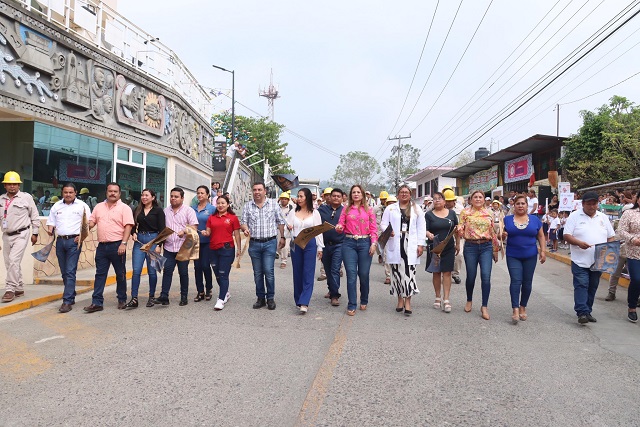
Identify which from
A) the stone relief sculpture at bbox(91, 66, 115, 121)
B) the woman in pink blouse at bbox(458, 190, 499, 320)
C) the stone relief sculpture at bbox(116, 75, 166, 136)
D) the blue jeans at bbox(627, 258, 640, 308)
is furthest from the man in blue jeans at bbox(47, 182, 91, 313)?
the blue jeans at bbox(627, 258, 640, 308)

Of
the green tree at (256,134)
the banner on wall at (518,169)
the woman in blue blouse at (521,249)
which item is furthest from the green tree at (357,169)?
the woman in blue blouse at (521,249)

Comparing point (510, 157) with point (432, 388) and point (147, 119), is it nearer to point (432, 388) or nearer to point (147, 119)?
point (147, 119)

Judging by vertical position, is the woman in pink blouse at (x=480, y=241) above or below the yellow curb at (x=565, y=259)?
above

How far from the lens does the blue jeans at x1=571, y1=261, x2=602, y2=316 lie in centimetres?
648

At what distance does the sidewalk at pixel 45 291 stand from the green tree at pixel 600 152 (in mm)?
16957

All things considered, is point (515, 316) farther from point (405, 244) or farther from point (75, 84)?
point (75, 84)

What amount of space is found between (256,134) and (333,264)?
42.1m

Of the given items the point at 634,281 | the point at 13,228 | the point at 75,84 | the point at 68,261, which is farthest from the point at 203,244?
the point at 634,281

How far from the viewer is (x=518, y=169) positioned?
26078 millimetres

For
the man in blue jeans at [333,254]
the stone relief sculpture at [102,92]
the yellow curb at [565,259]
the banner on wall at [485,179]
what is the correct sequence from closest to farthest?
the man in blue jeans at [333,254]
the yellow curb at [565,259]
the stone relief sculpture at [102,92]
the banner on wall at [485,179]

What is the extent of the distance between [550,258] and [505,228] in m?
10.4

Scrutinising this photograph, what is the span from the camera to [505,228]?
6.72 metres

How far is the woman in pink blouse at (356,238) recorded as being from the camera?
690cm

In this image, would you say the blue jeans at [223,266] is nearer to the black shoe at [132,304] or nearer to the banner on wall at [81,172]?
the black shoe at [132,304]
